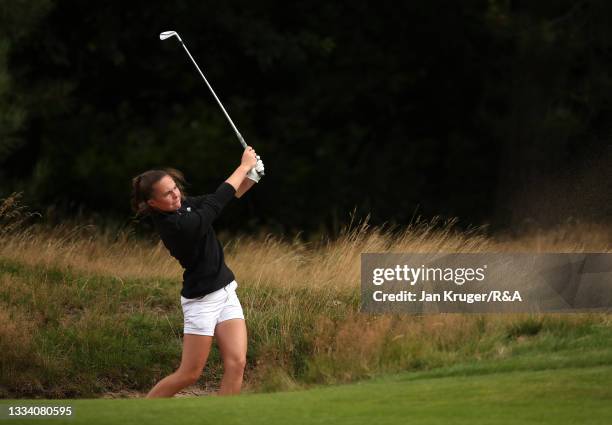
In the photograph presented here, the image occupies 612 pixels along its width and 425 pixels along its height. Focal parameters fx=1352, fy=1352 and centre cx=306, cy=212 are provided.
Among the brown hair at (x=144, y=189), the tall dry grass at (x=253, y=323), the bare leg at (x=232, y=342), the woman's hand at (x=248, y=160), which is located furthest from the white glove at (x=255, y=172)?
the tall dry grass at (x=253, y=323)

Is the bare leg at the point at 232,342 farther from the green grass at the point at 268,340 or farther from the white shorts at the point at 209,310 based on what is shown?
the green grass at the point at 268,340

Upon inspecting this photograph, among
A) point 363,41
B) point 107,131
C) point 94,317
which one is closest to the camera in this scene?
point 94,317

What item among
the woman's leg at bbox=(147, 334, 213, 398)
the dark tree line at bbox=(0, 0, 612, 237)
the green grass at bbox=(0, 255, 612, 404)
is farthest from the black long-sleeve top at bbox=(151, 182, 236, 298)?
the dark tree line at bbox=(0, 0, 612, 237)

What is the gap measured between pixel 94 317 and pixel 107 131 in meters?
15.6

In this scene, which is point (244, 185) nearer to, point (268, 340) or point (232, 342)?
point (232, 342)

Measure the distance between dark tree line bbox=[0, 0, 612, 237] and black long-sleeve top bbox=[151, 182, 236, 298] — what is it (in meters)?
15.0

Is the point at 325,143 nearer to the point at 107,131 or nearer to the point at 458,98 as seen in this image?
the point at 458,98

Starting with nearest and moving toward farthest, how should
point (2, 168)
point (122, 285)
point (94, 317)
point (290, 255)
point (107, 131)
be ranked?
point (94, 317) < point (122, 285) < point (290, 255) < point (2, 168) < point (107, 131)

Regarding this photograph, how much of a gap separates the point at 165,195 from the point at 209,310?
2.60 feet

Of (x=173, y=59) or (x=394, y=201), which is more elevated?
(x=173, y=59)

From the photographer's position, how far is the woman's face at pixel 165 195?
8617mm

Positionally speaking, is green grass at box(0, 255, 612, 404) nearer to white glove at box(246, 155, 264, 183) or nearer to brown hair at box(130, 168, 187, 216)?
white glove at box(246, 155, 264, 183)

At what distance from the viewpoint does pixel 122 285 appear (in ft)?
45.0

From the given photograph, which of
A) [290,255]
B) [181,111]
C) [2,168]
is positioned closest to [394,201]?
[181,111]
